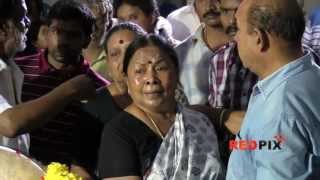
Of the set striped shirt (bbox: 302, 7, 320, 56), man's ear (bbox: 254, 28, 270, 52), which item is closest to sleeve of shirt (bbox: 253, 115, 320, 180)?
man's ear (bbox: 254, 28, 270, 52)

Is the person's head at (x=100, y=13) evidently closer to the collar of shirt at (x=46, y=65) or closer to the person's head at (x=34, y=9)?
the person's head at (x=34, y=9)

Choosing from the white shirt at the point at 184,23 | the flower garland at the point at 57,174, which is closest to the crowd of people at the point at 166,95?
the flower garland at the point at 57,174

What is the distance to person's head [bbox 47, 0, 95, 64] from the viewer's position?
350 cm

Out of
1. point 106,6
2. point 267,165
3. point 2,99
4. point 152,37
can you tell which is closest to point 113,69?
point 152,37

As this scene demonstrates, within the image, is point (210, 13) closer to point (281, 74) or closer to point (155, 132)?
point (155, 132)

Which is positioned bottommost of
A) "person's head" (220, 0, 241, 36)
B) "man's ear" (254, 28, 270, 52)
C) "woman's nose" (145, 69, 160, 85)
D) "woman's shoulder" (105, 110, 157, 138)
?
"woman's shoulder" (105, 110, 157, 138)

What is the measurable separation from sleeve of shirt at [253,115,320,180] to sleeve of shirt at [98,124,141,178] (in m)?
0.71

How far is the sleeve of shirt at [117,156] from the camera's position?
8.90ft

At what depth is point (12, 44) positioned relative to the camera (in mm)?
2836

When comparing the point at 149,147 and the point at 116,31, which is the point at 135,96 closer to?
the point at 149,147

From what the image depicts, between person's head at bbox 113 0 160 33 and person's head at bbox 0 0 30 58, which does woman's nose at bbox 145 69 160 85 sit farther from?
person's head at bbox 113 0 160 33

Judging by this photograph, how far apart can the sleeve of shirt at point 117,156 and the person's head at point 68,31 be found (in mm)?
811

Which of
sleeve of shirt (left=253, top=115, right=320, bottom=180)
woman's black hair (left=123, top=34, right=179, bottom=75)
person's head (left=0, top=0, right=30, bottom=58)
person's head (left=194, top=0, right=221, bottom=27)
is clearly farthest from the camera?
person's head (left=194, top=0, right=221, bottom=27)

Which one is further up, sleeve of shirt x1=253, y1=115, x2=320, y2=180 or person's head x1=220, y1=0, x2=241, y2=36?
person's head x1=220, y1=0, x2=241, y2=36
